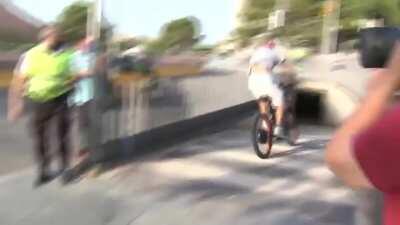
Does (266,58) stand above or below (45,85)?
below

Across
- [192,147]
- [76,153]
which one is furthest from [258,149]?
[76,153]

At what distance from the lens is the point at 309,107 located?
A: 16125 mm

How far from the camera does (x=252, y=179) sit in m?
8.03

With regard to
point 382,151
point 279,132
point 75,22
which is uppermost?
point 382,151

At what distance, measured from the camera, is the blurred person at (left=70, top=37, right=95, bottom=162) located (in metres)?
7.73

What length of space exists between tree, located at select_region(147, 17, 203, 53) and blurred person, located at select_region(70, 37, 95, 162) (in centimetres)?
143

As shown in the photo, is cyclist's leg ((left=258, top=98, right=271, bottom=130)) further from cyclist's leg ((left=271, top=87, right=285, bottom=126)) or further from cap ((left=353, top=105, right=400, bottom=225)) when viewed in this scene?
cap ((left=353, top=105, right=400, bottom=225))

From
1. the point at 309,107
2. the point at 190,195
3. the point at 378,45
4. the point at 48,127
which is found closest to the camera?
the point at 378,45

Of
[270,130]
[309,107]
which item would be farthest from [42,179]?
[309,107]

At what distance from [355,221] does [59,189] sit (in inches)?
96.7

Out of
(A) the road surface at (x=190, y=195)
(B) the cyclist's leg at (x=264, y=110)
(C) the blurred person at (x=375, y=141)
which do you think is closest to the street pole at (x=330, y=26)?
(B) the cyclist's leg at (x=264, y=110)

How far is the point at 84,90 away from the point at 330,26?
66.3 feet

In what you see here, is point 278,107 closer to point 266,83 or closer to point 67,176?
point 266,83

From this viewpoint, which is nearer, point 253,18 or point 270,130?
point 270,130
